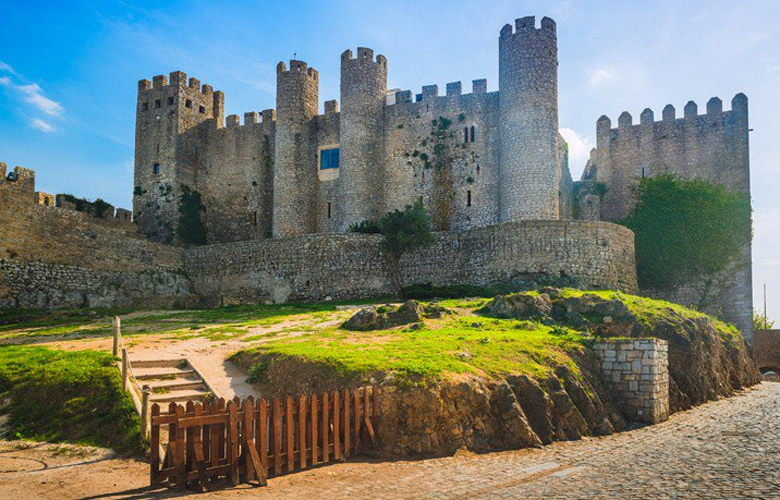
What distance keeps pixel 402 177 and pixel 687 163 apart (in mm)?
18335

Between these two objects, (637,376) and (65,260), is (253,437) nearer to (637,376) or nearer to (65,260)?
(637,376)

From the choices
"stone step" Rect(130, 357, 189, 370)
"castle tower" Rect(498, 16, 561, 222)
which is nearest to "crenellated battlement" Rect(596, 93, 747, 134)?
"castle tower" Rect(498, 16, 561, 222)

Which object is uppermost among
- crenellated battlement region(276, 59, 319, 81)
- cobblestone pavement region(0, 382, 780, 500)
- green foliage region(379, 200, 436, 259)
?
crenellated battlement region(276, 59, 319, 81)

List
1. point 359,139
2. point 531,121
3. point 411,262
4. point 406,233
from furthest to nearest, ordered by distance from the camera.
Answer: point 359,139 → point 531,121 → point 411,262 → point 406,233

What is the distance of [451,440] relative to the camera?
12.1m

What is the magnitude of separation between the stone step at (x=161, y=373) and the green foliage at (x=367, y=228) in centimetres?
2051

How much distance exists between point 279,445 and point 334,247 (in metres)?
23.2

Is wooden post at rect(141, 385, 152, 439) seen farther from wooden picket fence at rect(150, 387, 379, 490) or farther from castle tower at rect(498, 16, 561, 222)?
castle tower at rect(498, 16, 561, 222)

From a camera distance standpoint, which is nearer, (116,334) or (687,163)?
(116,334)

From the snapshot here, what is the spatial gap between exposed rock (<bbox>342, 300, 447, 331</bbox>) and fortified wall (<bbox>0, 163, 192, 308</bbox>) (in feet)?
45.9

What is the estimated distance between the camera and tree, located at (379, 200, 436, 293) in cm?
3275

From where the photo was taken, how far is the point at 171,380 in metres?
14.6

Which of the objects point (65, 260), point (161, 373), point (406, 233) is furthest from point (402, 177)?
point (161, 373)

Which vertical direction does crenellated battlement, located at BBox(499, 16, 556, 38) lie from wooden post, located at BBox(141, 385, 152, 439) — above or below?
above
